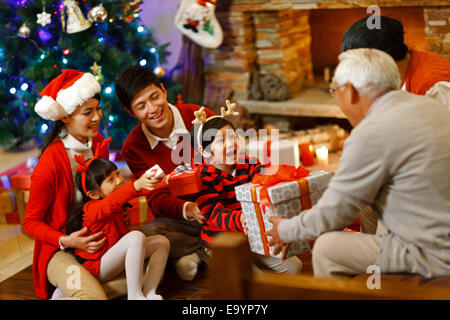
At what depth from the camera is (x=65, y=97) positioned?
2389mm

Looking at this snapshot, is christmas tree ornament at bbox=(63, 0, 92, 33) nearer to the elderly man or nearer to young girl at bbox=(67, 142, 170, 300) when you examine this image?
young girl at bbox=(67, 142, 170, 300)

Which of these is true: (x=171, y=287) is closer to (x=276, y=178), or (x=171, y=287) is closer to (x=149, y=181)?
(x=149, y=181)

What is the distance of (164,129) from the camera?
9.09ft

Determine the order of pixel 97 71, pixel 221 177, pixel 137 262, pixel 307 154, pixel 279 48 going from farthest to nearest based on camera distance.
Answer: pixel 279 48
pixel 307 154
pixel 97 71
pixel 221 177
pixel 137 262

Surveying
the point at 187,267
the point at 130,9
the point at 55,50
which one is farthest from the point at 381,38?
the point at 55,50

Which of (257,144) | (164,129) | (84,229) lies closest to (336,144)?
(257,144)

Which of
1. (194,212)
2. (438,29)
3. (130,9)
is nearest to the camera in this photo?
(194,212)

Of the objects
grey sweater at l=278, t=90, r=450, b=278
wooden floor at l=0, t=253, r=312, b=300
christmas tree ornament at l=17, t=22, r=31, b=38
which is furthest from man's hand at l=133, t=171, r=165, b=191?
christmas tree ornament at l=17, t=22, r=31, b=38

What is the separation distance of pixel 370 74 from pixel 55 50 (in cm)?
247

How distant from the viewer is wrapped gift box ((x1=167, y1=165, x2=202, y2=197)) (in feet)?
7.78

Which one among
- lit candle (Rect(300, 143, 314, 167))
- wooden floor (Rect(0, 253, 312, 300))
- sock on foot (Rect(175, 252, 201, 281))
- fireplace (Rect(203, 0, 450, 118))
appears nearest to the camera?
wooden floor (Rect(0, 253, 312, 300))

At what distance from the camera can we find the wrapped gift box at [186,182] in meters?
2.37

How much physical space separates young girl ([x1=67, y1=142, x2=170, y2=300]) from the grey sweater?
0.83 m

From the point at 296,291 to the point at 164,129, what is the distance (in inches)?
62.8
